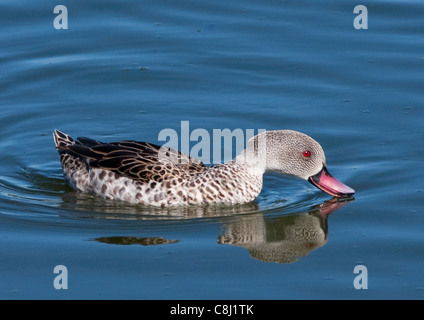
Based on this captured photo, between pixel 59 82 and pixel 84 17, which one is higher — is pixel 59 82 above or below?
below

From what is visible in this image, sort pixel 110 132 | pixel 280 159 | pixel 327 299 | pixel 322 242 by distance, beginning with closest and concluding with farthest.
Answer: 1. pixel 327 299
2. pixel 322 242
3. pixel 280 159
4. pixel 110 132

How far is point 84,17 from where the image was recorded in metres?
17.1

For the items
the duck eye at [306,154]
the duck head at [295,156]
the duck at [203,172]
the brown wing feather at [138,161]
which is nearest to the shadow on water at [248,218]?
the duck at [203,172]

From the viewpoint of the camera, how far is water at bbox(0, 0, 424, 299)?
9867mm

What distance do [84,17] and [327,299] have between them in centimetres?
943

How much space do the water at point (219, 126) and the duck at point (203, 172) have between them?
0.64 feet

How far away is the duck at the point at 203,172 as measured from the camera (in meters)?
11.5

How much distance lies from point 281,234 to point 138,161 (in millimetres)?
2049

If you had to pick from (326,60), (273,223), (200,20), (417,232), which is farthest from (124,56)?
(417,232)

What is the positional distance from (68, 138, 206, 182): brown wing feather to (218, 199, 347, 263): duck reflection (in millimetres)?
1048

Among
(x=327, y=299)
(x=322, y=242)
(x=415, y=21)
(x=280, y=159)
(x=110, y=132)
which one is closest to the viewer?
(x=327, y=299)

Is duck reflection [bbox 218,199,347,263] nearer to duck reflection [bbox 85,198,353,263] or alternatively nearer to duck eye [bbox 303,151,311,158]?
duck reflection [bbox 85,198,353,263]

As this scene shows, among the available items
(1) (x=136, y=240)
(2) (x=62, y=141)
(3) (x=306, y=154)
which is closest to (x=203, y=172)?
(3) (x=306, y=154)

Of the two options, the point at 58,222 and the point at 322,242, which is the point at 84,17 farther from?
the point at 322,242
